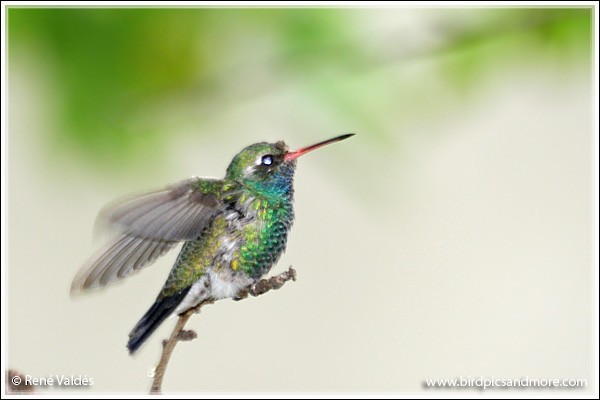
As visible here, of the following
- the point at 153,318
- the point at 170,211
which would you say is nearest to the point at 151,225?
the point at 170,211

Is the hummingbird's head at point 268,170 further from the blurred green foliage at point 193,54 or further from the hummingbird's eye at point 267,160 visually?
the blurred green foliage at point 193,54

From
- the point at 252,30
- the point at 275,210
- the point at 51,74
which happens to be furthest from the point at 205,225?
the point at 51,74

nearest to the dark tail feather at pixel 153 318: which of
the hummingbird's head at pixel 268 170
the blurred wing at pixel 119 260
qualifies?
the blurred wing at pixel 119 260

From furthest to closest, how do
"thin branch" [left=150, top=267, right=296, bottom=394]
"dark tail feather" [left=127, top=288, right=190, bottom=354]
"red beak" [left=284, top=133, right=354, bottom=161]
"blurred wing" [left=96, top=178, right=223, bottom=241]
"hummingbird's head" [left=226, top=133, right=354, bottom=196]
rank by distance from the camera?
"hummingbird's head" [left=226, top=133, right=354, bottom=196] → "dark tail feather" [left=127, top=288, right=190, bottom=354] → "blurred wing" [left=96, top=178, right=223, bottom=241] → "red beak" [left=284, top=133, right=354, bottom=161] → "thin branch" [left=150, top=267, right=296, bottom=394]

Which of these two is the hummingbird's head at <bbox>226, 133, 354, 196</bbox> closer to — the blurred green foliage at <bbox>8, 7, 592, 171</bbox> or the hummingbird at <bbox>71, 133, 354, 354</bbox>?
the hummingbird at <bbox>71, 133, 354, 354</bbox>

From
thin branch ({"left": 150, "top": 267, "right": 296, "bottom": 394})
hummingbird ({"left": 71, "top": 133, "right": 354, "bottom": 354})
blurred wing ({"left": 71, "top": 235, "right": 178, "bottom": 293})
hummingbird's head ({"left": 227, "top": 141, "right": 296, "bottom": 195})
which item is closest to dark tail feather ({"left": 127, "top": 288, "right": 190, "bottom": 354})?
hummingbird ({"left": 71, "top": 133, "right": 354, "bottom": 354})

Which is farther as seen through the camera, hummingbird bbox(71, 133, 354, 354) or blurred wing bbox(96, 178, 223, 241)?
hummingbird bbox(71, 133, 354, 354)

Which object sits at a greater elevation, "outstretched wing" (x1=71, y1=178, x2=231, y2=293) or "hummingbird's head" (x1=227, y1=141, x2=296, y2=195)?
"hummingbird's head" (x1=227, y1=141, x2=296, y2=195)

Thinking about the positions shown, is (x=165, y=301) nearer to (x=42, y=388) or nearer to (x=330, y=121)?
(x=42, y=388)
